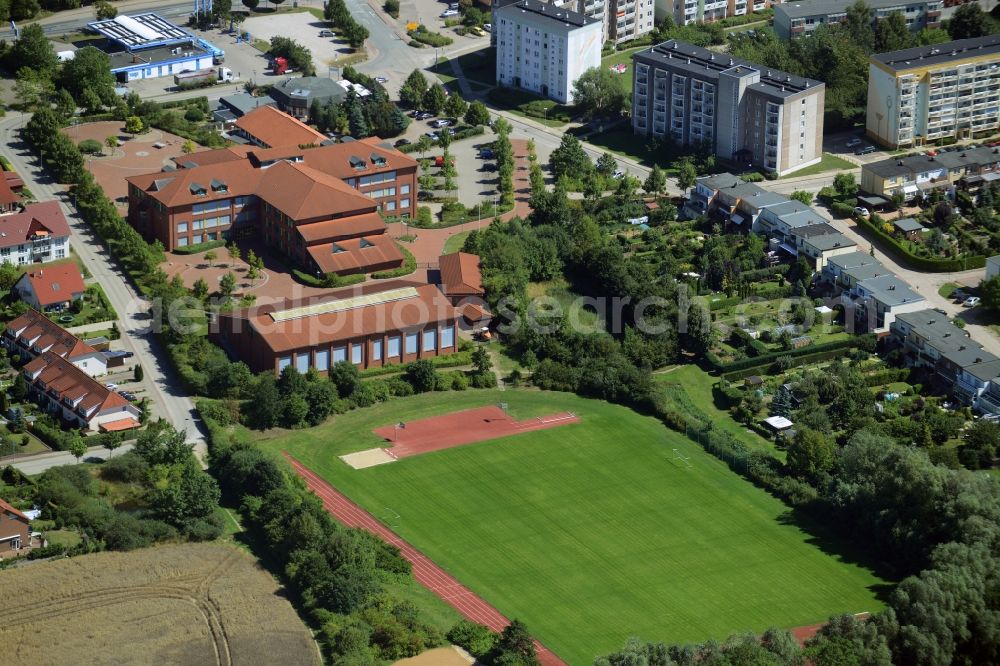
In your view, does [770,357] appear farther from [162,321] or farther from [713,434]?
[162,321]

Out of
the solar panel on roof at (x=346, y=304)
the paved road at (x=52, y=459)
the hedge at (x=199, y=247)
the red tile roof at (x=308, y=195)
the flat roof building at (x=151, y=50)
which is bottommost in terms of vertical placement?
the paved road at (x=52, y=459)

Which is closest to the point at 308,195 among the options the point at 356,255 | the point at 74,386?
the point at 356,255

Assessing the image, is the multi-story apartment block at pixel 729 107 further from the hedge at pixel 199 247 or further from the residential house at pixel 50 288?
the residential house at pixel 50 288

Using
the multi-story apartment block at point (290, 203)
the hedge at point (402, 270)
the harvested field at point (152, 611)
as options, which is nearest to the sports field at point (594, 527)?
the harvested field at point (152, 611)

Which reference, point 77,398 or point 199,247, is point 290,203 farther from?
point 77,398

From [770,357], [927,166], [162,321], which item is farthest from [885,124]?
[162,321]

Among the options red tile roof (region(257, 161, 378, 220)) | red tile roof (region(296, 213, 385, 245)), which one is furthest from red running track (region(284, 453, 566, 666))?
red tile roof (region(257, 161, 378, 220))
